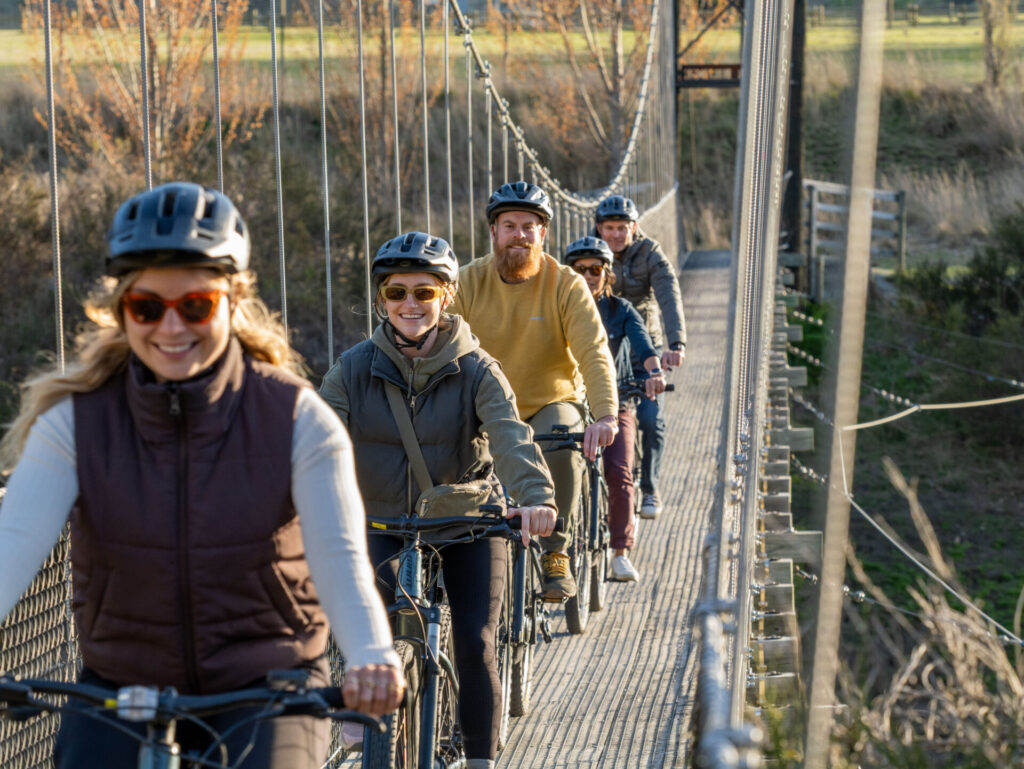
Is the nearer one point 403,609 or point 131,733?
point 131,733

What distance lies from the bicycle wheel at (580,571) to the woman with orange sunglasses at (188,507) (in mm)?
3731

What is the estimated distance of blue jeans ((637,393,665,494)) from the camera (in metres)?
7.55

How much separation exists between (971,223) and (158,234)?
28.5 m

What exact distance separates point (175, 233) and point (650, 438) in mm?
5644

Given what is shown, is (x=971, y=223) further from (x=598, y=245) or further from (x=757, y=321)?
(x=757, y=321)

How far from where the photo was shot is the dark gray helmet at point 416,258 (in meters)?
3.79

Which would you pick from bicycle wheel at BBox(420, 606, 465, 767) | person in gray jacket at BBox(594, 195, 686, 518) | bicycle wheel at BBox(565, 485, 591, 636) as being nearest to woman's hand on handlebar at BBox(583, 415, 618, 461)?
bicycle wheel at BBox(565, 485, 591, 636)

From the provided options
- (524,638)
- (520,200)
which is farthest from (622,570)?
(520,200)

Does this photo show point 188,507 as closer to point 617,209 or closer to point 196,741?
point 196,741

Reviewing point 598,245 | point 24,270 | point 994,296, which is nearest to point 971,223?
point 994,296

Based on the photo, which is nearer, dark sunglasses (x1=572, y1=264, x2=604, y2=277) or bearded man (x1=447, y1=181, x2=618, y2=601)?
bearded man (x1=447, y1=181, x2=618, y2=601)

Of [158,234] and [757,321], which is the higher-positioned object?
[158,234]

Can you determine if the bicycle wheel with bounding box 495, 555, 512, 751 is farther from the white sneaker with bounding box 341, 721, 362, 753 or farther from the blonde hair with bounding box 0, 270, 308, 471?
the blonde hair with bounding box 0, 270, 308, 471

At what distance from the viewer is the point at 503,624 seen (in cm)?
461
